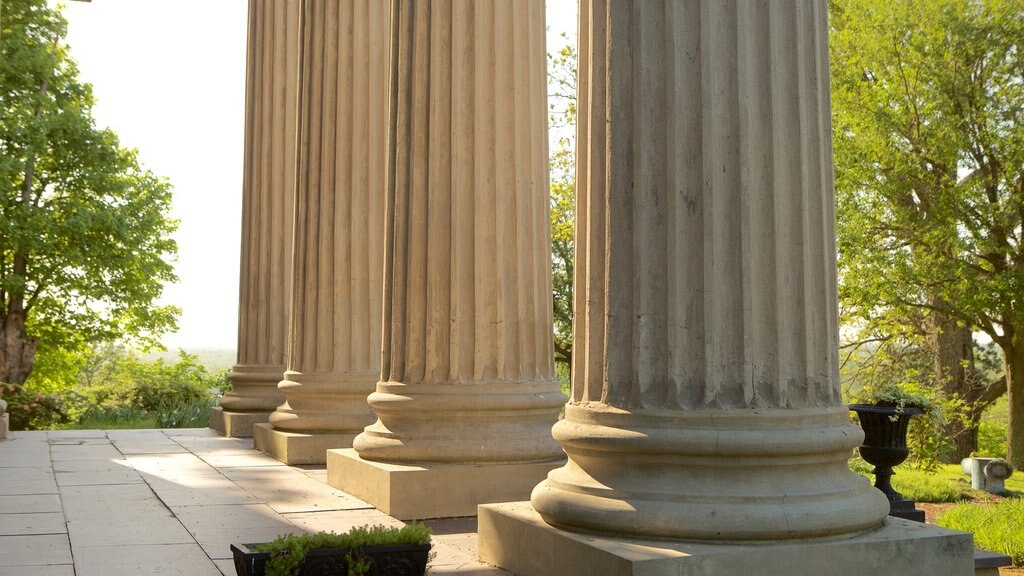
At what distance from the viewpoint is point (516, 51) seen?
16.8 metres

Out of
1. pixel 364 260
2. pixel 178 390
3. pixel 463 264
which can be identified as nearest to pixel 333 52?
pixel 364 260

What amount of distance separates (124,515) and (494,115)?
8616 millimetres

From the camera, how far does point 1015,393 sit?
50438 mm

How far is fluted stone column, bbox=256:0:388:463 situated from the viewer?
22.0m

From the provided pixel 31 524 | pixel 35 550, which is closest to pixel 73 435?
pixel 31 524

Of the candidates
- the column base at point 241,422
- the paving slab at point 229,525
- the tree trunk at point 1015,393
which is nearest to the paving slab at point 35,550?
the paving slab at point 229,525

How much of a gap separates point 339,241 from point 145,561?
10668 millimetres

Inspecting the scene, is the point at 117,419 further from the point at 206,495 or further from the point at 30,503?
the point at 206,495

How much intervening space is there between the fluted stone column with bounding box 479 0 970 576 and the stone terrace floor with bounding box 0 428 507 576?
101 inches

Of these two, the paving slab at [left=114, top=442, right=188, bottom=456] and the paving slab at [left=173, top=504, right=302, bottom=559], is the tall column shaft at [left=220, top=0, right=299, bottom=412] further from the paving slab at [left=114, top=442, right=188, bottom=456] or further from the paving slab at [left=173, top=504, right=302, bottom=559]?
the paving slab at [left=173, top=504, right=302, bottom=559]

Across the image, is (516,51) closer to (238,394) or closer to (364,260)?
(364,260)

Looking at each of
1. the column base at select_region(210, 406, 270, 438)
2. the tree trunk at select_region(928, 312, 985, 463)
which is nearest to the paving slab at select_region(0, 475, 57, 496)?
the column base at select_region(210, 406, 270, 438)

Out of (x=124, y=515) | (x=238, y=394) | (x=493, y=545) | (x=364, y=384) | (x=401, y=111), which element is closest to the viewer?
(x=493, y=545)

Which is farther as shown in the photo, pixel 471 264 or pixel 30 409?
pixel 30 409
